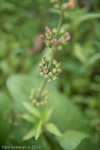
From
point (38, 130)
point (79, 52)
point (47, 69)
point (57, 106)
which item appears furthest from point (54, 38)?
point (79, 52)

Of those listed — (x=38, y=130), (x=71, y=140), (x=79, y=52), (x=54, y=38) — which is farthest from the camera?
(x=79, y=52)

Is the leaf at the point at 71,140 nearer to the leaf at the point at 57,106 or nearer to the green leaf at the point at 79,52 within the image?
the leaf at the point at 57,106

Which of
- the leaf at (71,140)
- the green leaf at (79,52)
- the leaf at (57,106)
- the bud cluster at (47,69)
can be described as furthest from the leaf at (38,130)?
the green leaf at (79,52)

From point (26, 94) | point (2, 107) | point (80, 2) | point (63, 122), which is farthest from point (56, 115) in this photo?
point (80, 2)

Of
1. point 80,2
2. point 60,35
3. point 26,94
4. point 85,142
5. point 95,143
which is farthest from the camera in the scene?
point 80,2

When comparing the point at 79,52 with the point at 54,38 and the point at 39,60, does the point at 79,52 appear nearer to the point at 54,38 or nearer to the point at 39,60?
the point at 39,60

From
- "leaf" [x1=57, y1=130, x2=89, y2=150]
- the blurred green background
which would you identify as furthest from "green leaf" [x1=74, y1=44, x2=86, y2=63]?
"leaf" [x1=57, y1=130, x2=89, y2=150]

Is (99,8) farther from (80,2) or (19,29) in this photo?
(19,29)

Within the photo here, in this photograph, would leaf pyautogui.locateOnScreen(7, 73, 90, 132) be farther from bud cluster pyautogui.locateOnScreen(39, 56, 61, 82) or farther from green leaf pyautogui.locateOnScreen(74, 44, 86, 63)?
bud cluster pyautogui.locateOnScreen(39, 56, 61, 82)
